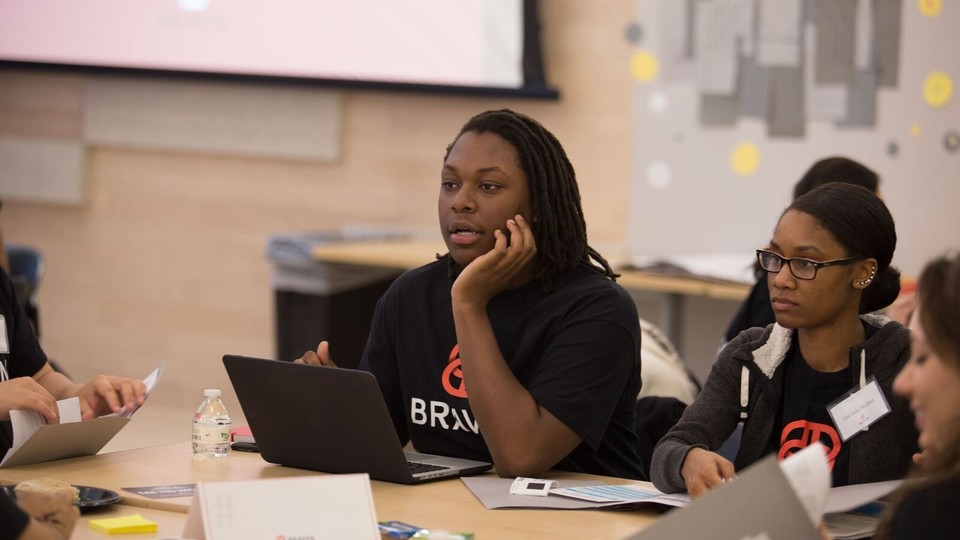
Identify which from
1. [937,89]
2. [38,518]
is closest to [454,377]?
[38,518]

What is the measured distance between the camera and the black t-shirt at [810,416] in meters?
2.05

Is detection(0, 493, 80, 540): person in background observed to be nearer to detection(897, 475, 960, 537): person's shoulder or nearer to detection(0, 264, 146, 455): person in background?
detection(0, 264, 146, 455): person in background

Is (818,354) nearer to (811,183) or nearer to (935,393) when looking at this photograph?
(935,393)

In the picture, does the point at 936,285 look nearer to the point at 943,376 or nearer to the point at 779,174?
the point at 943,376

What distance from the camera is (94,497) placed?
183 centimetres

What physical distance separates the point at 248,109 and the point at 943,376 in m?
4.35

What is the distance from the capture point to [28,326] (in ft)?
8.04

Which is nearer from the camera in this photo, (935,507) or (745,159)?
(935,507)

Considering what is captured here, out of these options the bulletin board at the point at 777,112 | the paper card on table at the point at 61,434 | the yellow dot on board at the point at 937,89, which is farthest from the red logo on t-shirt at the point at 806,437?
the yellow dot on board at the point at 937,89

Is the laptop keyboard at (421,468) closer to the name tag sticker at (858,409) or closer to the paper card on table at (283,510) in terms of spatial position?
the paper card on table at (283,510)

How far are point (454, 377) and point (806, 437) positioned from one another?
0.60m

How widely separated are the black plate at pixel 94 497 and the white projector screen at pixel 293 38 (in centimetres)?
324

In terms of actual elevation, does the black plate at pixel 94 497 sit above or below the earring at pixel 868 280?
below

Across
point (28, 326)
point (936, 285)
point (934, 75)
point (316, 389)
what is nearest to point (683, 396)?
point (316, 389)
